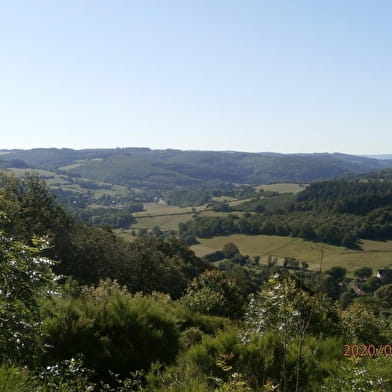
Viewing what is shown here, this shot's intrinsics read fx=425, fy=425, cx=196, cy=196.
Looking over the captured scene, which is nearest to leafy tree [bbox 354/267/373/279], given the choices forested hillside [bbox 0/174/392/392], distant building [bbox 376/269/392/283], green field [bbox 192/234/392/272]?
distant building [bbox 376/269/392/283]

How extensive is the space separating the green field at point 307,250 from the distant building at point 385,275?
25.4 feet

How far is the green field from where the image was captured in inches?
5581

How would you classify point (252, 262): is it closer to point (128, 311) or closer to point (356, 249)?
point (356, 249)

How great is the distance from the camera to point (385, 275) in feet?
413

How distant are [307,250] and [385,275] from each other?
119 ft

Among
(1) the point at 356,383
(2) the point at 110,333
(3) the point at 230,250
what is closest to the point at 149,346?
(2) the point at 110,333

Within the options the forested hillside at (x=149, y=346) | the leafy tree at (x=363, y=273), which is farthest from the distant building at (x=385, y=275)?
the forested hillside at (x=149, y=346)

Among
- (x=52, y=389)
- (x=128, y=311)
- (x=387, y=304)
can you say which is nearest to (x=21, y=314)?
(x=52, y=389)

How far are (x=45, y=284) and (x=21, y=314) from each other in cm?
71

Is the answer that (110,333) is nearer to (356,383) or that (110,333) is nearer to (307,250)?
(356,383)

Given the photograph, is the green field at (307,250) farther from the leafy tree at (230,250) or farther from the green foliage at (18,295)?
the green foliage at (18,295)

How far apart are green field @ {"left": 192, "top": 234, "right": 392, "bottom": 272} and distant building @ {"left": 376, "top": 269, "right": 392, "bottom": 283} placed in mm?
7733

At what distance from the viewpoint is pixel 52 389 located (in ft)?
20.5

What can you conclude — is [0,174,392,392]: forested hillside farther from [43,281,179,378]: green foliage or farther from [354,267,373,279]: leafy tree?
[354,267,373,279]: leafy tree
